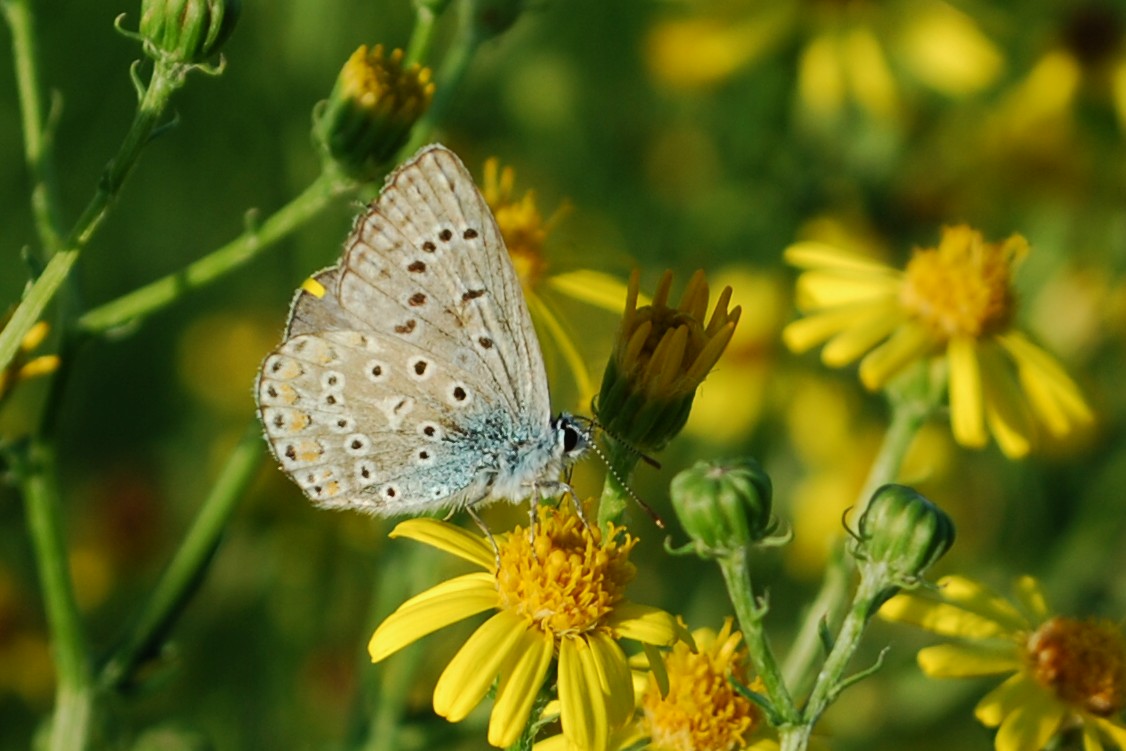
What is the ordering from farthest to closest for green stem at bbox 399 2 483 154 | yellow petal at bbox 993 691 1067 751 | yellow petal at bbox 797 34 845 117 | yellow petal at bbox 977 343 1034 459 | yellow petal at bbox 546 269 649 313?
yellow petal at bbox 797 34 845 117
yellow petal at bbox 977 343 1034 459
yellow petal at bbox 546 269 649 313
green stem at bbox 399 2 483 154
yellow petal at bbox 993 691 1067 751

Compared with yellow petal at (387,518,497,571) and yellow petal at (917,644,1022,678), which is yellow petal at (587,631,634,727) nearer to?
yellow petal at (387,518,497,571)

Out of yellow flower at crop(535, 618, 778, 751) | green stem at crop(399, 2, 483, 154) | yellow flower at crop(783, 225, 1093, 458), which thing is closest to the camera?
yellow flower at crop(535, 618, 778, 751)

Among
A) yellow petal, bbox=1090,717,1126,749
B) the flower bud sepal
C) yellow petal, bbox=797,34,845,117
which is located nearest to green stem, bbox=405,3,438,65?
the flower bud sepal

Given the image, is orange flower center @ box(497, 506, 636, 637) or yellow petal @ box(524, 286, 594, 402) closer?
orange flower center @ box(497, 506, 636, 637)

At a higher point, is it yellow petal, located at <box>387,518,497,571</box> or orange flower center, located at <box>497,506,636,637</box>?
yellow petal, located at <box>387,518,497,571</box>

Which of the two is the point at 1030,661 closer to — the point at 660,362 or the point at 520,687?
the point at 660,362

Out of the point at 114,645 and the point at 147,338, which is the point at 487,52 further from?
the point at 114,645

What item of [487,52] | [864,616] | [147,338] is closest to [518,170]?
[487,52]

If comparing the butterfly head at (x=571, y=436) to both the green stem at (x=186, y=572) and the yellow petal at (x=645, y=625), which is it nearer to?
the yellow petal at (x=645, y=625)
